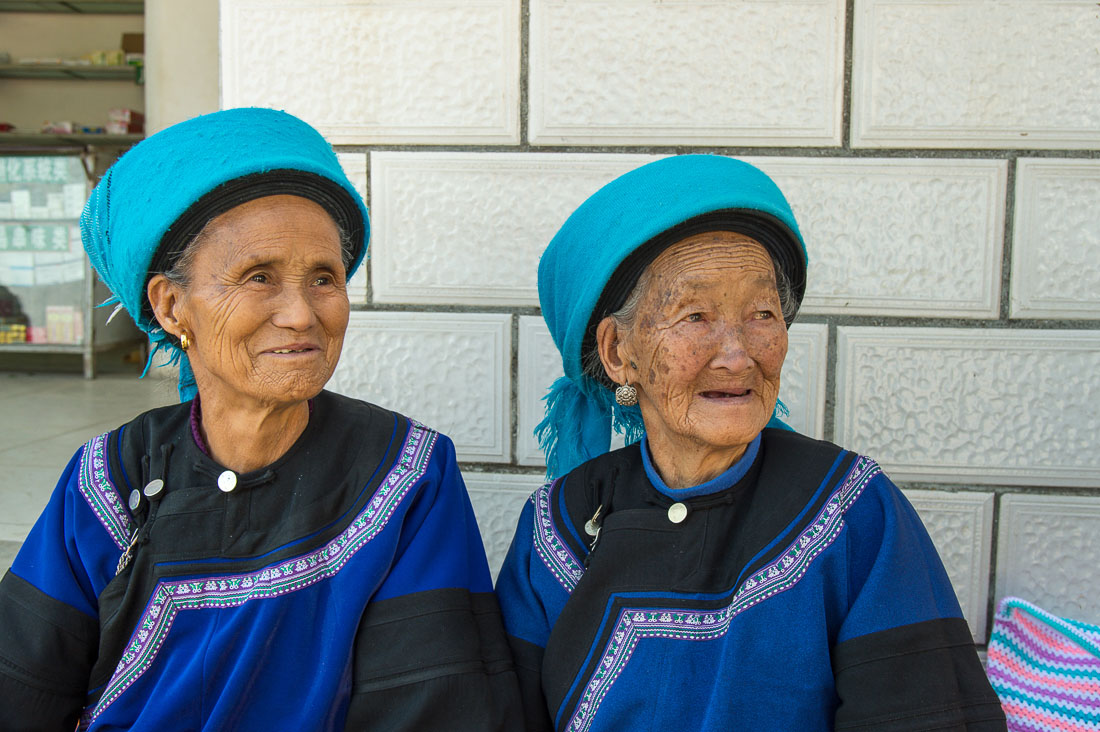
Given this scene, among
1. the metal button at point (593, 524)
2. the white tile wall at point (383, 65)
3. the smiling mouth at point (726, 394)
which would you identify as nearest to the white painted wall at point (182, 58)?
the white tile wall at point (383, 65)

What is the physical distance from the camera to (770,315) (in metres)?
1.60

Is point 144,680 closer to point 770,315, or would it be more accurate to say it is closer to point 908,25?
point 770,315

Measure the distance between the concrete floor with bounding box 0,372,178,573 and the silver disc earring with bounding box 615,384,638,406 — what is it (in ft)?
3.74

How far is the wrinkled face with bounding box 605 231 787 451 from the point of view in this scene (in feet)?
5.06

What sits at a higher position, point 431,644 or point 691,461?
point 691,461

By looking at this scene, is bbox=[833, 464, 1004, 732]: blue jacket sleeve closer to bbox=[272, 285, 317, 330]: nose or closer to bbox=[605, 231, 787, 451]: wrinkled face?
bbox=[605, 231, 787, 451]: wrinkled face

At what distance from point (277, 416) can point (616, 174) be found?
52.5 inches

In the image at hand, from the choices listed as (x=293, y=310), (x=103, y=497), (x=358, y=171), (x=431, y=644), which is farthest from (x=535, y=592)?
(x=358, y=171)

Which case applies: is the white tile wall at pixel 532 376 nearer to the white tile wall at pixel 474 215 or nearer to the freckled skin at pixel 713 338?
the white tile wall at pixel 474 215

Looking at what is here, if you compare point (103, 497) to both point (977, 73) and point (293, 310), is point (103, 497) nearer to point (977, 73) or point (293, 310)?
point (293, 310)

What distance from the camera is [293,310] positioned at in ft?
5.21

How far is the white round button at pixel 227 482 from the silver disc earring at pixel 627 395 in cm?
82

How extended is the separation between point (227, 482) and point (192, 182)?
23.4 inches

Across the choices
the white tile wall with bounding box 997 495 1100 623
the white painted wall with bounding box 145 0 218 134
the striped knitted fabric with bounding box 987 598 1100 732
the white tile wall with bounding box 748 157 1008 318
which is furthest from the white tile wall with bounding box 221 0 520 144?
the white painted wall with bounding box 145 0 218 134
